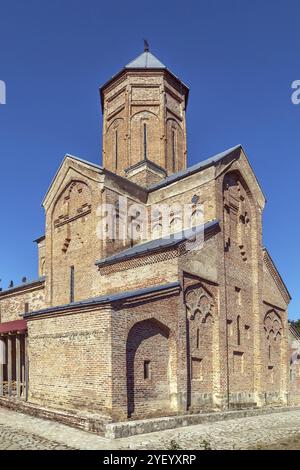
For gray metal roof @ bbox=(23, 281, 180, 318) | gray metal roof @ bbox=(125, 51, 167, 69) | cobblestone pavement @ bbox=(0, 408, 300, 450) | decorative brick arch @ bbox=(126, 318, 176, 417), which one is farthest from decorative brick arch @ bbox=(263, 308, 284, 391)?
gray metal roof @ bbox=(125, 51, 167, 69)

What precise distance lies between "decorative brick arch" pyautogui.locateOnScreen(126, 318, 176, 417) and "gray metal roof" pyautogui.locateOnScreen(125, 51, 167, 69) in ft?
48.9

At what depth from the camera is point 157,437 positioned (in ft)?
33.9

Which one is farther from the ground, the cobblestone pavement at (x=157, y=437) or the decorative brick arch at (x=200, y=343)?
the decorative brick arch at (x=200, y=343)

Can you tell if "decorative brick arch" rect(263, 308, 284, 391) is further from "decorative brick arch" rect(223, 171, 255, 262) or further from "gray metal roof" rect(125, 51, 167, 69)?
"gray metal roof" rect(125, 51, 167, 69)

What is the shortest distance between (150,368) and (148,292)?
2.16 meters

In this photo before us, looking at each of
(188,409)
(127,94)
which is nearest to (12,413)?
(188,409)

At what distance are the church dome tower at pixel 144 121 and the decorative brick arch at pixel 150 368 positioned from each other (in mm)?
9733

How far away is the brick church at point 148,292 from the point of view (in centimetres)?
1223

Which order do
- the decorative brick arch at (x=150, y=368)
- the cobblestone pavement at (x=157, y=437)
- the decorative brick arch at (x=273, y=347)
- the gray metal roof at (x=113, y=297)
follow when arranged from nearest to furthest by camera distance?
the cobblestone pavement at (x=157, y=437) < the gray metal roof at (x=113, y=297) < the decorative brick arch at (x=150, y=368) < the decorative brick arch at (x=273, y=347)

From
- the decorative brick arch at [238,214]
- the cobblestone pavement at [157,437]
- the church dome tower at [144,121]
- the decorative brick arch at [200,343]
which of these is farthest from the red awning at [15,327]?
the church dome tower at [144,121]

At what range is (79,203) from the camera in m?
18.2

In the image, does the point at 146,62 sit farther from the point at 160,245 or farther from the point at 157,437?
the point at 157,437

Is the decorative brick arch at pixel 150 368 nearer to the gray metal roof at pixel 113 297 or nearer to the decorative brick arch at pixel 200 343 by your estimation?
the gray metal roof at pixel 113 297

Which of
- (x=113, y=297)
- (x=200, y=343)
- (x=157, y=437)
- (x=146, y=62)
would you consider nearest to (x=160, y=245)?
(x=113, y=297)
